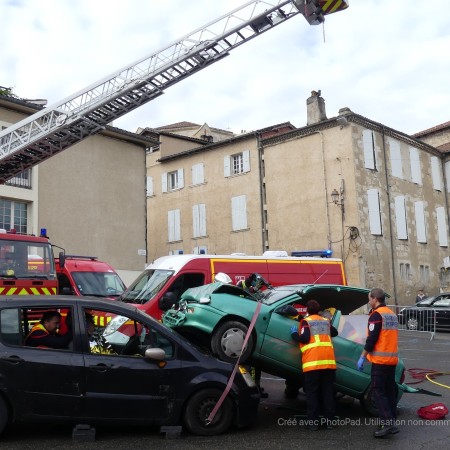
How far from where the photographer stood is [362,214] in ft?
90.1

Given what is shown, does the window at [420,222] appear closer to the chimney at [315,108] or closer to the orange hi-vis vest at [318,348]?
the chimney at [315,108]

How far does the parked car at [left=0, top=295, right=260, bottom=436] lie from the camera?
19.4ft

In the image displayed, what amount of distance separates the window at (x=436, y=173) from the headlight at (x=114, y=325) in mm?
30440

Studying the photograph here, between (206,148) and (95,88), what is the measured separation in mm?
20710

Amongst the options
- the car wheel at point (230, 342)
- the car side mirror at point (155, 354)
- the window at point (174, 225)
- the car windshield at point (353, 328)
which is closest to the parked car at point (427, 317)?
the car windshield at point (353, 328)

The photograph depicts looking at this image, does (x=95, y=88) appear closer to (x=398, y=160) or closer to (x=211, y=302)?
(x=211, y=302)

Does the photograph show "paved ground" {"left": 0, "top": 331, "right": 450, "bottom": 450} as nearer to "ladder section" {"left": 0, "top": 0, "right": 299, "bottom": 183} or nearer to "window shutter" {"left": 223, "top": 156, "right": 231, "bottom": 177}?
"ladder section" {"left": 0, "top": 0, "right": 299, "bottom": 183}

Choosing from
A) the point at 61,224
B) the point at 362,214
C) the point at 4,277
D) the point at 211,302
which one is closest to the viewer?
the point at 211,302

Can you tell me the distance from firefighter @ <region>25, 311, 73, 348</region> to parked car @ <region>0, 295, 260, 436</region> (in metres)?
0.06

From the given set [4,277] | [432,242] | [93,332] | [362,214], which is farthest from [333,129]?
[93,332]

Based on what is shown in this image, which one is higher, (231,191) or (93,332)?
(231,191)

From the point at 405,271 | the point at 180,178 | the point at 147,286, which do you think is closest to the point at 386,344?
the point at 147,286

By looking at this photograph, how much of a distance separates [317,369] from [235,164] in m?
26.3

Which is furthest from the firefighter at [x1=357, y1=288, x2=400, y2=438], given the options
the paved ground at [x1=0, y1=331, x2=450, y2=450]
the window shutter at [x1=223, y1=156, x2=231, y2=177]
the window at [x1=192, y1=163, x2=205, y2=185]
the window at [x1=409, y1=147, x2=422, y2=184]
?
the window at [x1=192, y1=163, x2=205, y2=185]
